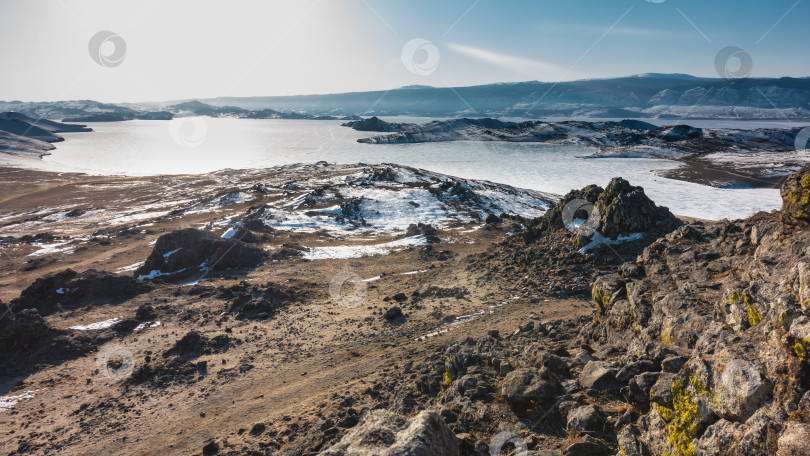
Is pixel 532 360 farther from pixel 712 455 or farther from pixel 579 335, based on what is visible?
pixel 712 455

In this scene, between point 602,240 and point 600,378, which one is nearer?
point 600,378

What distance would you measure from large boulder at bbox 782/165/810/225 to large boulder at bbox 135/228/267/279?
67.8 ft

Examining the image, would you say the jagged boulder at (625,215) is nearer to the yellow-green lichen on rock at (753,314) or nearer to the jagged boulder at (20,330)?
the yellow-green lichen on rock at (753,314)

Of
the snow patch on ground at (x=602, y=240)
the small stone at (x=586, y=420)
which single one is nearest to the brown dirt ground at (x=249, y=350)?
the snow patch on ground at (x=602, y=240)

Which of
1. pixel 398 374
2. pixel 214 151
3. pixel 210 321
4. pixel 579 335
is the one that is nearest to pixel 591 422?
pixel 579 335

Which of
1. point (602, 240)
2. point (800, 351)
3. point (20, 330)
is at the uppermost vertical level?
point (800, 351)

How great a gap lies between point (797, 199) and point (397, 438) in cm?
668

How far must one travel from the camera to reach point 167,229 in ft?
95.7

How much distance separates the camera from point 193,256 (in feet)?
67.0

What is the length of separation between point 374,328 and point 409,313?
1548 millimetres

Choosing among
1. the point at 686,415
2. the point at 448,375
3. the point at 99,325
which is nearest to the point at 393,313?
the point at 448,375

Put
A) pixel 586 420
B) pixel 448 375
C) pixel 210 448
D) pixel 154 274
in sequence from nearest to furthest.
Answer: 1. pixel 586 420
2. pixel 210 448
3. pixel 448 375
4. pixel 154 274

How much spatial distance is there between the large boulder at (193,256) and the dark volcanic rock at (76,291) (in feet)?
8.10

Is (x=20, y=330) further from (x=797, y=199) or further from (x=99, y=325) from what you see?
(x=797, y=199)
